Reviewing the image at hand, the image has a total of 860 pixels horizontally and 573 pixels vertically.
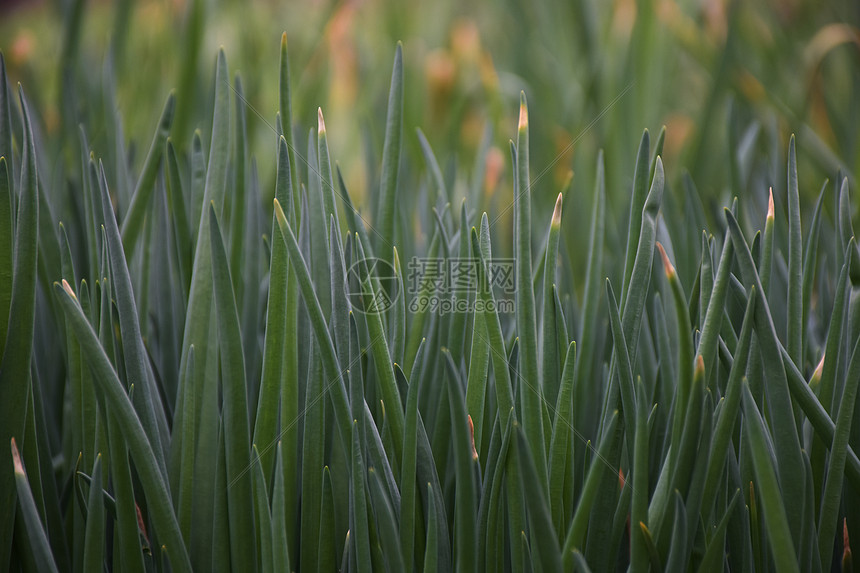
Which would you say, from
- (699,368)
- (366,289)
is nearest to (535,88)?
(366,289)

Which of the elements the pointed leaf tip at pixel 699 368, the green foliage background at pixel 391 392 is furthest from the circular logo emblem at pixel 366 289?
the pointed leaf tip at pixel 699 368

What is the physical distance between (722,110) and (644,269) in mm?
999

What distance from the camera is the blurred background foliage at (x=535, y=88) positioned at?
82cm

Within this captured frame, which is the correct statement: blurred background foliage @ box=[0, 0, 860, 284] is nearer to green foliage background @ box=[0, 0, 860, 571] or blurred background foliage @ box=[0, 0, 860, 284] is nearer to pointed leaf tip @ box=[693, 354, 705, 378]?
green foliage background @ box=[0, 0, 860, 571]

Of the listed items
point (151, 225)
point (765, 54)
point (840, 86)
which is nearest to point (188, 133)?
point (151, 225)

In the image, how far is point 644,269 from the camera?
372 mm

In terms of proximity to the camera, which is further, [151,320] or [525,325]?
[151,320]

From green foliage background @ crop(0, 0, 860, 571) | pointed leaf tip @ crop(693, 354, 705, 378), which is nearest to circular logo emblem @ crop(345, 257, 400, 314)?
green foliage background @ crop(0, 0, 860, 571)

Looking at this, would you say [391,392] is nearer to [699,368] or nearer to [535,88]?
[699,368]

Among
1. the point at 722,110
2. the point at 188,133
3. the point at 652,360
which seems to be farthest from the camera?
the point at 722,110

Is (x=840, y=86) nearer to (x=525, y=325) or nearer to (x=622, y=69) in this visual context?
(x=622, y=69)

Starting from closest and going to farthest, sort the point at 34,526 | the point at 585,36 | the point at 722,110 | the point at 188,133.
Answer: the point at 34,526 → the point at 188,133 → the point at 585,36 → the point at 722,110

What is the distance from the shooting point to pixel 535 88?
1.17 metres

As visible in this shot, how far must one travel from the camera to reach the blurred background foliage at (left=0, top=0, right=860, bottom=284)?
32.2 inches
